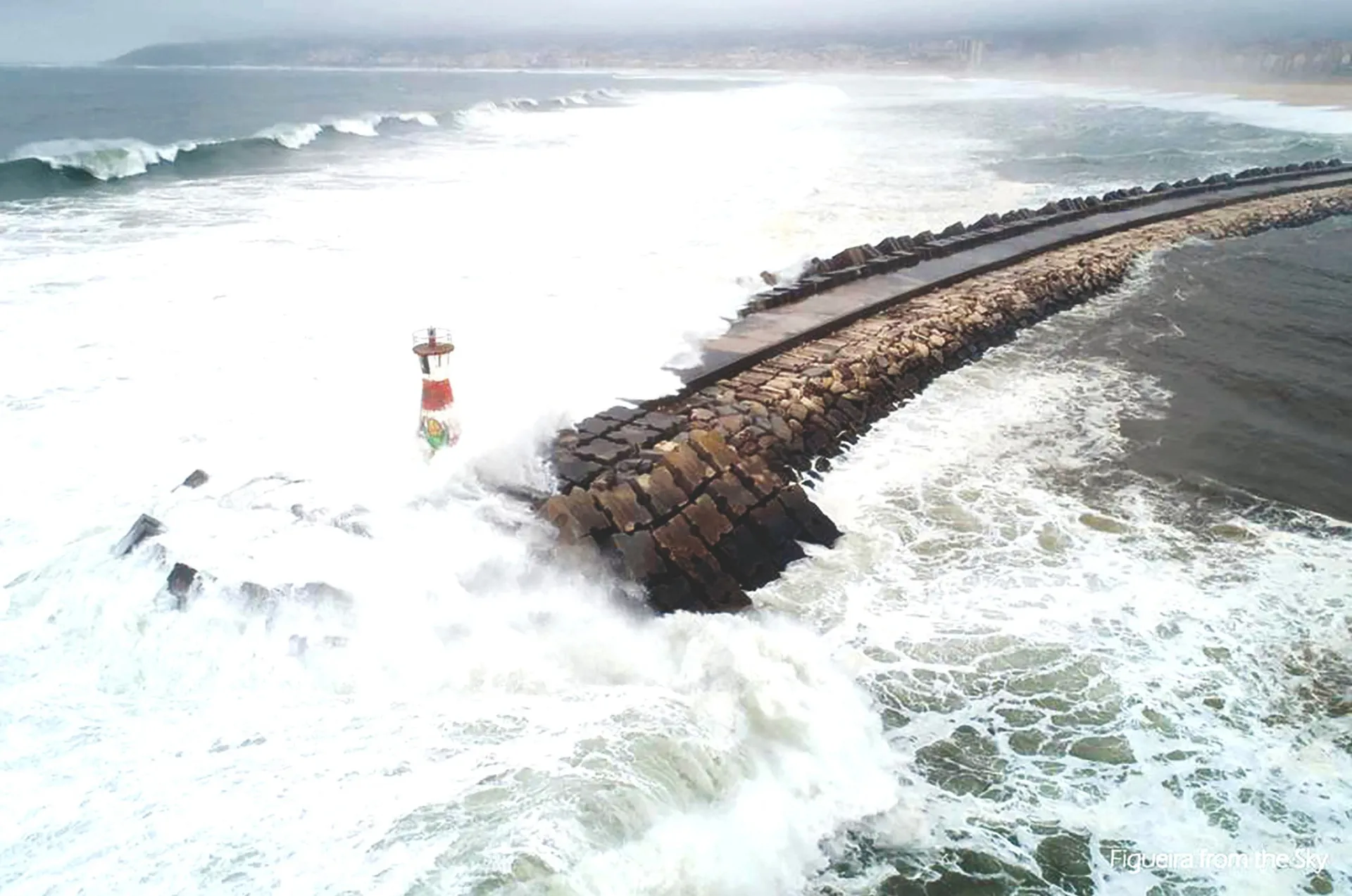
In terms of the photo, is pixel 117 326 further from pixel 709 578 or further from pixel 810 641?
pixel 810 641

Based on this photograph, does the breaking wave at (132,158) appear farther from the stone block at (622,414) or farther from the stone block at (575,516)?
the stone block at (575,516)

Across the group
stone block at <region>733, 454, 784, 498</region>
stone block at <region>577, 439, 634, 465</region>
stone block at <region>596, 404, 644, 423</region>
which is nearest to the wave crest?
stone block at <region>596, 404, 644, 423</region>

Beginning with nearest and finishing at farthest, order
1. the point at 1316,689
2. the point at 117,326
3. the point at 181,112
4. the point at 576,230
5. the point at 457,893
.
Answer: the point at 457,893 < the point at 1316,689 < the point at 117,326 < the point at 576,230 < the point at 181,112

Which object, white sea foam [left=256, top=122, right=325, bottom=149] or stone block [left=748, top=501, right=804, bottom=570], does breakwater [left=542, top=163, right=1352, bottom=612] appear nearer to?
stone block [left=748, top=501, right=804, bottom=570]

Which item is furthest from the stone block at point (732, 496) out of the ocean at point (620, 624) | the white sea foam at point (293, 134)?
the white sea foam at point (293, 134)

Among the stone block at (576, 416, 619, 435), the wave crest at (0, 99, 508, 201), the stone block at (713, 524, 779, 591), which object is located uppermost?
the wave crest at (0, 99, 508, 201)

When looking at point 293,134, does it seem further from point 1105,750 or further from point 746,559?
point 1105,750

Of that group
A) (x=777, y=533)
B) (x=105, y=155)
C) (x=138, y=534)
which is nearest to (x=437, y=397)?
(x=138, y=534)

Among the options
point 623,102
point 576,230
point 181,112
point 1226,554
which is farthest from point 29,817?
point 623,102
